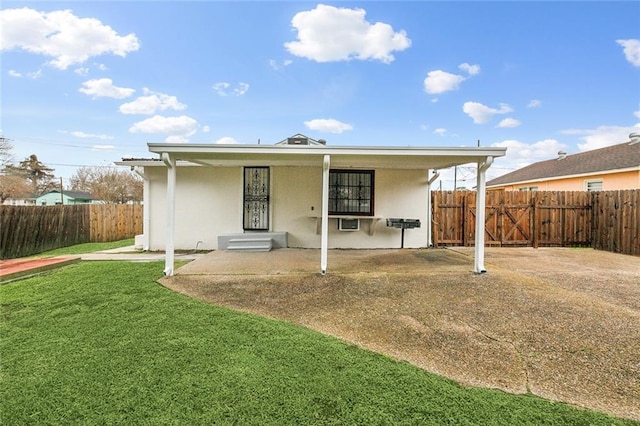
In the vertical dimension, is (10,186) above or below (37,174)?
below

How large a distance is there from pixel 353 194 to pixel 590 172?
37.8ft

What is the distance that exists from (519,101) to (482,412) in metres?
15.5

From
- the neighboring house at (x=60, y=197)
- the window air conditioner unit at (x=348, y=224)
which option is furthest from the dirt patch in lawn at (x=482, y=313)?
the neighboring house at (x=60, y=197)

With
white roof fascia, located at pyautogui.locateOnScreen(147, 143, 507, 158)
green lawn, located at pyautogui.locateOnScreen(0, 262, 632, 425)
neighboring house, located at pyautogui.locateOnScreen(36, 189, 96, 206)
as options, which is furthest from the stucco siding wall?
neighboring house, located at pyautogui.locateOnScreen(36, 189, 96, 206)

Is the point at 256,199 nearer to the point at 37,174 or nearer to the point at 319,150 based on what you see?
the point at 319,150

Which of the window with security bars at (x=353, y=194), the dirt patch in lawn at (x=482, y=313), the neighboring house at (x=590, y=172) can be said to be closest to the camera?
the dirt patch in lawn at (x=482, y=313)

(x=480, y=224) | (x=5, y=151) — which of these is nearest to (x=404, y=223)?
(x=480, y=224)

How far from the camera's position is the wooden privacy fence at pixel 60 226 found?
8633 mm

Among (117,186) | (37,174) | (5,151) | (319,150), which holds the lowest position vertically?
(319,150)

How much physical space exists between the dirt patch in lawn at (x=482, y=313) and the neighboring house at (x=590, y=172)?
7.13 m

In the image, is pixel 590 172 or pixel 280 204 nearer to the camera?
pixel 280 204

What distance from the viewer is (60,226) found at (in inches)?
401

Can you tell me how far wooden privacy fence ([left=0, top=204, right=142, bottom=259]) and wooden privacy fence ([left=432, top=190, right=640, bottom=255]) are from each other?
39.8 ft

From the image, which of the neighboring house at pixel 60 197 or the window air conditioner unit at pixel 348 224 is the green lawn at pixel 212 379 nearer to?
the window air conditioner unit at pixel 348 224
